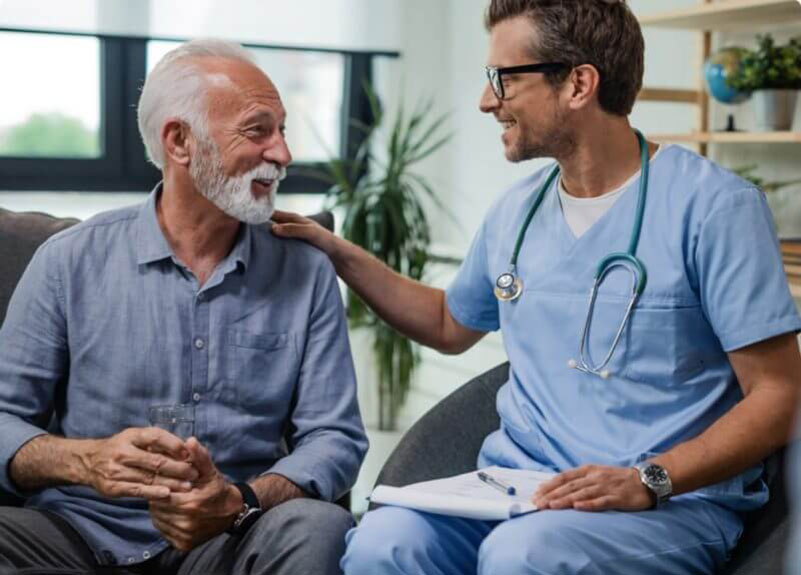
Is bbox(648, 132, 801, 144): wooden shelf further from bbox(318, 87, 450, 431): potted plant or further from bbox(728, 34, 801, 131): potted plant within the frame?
bbox(318, 87, 450, 431): potted plant

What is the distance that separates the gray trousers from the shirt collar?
1.38 ft

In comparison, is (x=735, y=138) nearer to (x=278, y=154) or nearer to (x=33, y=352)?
(x=278, y=154)

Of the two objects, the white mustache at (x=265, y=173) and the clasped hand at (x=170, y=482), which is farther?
the white mustache at (x=265, y=173)

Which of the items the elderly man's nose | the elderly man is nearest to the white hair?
the elderly man

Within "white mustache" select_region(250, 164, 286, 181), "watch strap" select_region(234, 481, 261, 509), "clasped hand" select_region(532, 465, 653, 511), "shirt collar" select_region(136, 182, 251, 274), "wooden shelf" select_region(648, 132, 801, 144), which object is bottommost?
"watch strap" select_region(234, 481, 261, 509)

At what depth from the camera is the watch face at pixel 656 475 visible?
1550 mm

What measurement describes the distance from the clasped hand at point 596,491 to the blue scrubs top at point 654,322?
116 mm

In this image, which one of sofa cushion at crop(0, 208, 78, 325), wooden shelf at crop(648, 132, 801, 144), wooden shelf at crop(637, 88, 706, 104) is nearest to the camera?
sofa cushion at crop(0, 208, 78, 325)

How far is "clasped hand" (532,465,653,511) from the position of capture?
60.6 inches

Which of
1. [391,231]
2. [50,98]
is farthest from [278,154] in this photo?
[50,98]

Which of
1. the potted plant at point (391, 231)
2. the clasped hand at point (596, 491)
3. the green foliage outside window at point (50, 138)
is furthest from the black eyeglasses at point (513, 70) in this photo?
the green foliage outside window at point (50, 138)

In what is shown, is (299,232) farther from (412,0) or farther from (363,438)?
(412,0)

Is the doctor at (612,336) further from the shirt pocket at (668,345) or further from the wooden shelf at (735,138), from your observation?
the wooden shelf at (735,138)

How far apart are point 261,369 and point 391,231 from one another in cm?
216
